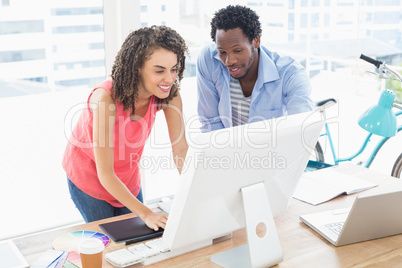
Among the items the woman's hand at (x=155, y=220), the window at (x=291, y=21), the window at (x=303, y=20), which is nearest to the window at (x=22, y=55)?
the woman's hand at (x=155, y=220)

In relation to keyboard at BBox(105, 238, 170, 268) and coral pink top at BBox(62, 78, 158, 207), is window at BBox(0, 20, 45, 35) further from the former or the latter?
keyboard at BBox(105, 238, 170, 268)

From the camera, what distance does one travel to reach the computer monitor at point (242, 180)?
4.00ft

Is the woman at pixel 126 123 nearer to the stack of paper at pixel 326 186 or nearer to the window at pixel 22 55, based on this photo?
the stack of paper at pixel 326 186

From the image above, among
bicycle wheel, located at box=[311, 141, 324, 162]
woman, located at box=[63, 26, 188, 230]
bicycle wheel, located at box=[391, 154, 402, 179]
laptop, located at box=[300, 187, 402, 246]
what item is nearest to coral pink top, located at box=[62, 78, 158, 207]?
woman, located at box=[63, 26, 188, 230]

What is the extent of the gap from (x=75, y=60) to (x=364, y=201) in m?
2.21

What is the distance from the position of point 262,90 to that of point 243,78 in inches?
4.5

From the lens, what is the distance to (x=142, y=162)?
3.56m

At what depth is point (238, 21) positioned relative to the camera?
83.3 inches

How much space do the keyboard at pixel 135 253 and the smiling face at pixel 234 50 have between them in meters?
0.91

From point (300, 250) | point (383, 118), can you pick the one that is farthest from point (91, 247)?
point (383, 118)

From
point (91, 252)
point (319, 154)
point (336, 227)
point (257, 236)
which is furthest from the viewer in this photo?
point (319, 154)

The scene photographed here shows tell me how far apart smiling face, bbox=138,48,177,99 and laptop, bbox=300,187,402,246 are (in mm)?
697

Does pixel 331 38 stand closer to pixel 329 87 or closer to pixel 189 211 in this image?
pixel 329 87

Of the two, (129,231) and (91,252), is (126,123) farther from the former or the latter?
(91,252)
